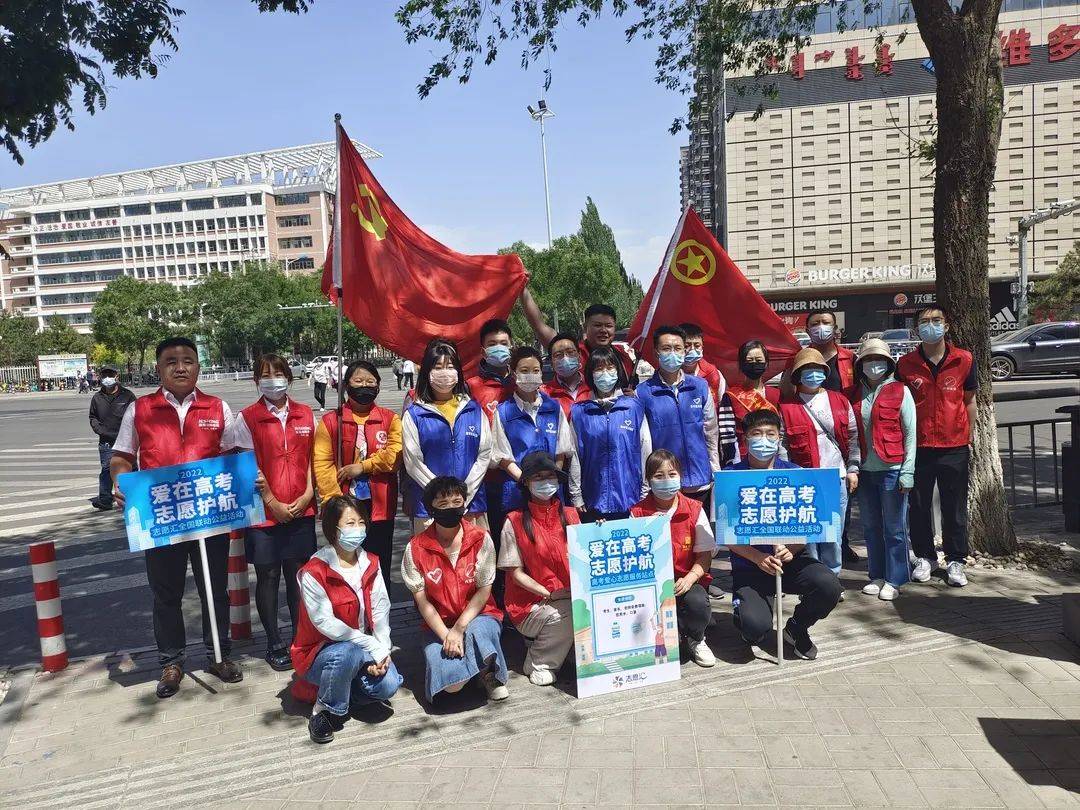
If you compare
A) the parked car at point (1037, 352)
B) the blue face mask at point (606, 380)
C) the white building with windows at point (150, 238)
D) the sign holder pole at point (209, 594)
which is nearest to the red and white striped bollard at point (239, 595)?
→ the sign holder pole at point (209, 594)

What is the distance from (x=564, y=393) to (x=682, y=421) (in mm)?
874

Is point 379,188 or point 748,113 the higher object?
point 748,113

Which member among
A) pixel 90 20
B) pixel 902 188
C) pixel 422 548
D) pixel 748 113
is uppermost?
pixel 748 113

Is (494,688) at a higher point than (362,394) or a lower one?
lower

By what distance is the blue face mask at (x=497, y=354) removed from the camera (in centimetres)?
578

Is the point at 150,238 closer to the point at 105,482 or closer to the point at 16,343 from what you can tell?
the point at 16,343

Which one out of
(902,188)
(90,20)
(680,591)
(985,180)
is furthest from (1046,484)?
(902,188)

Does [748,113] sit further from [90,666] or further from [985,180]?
[90,666]

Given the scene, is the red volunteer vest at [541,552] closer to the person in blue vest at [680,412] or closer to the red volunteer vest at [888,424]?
the person in blue vest at [680,412]

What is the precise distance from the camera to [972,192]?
21.2 feet

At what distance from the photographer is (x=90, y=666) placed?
5.51 m

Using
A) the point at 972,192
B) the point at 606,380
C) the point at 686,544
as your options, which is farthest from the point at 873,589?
the point at 972,192

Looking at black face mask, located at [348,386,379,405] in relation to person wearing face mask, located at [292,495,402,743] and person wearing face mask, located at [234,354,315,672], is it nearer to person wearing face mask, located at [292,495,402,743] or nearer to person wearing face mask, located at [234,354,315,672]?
person wearing face mask, located at [234,354,315,672]

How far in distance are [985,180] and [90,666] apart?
304 inches
